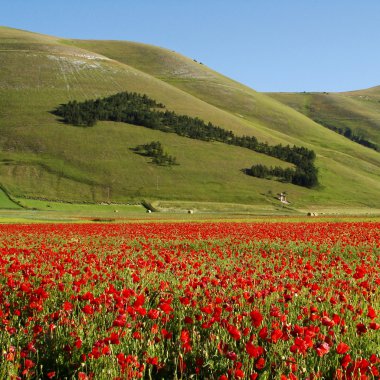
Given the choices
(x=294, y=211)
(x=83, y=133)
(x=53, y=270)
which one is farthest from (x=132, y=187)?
(x=53, y=270)

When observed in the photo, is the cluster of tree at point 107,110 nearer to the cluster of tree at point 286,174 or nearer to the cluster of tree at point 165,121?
the cluster of tree at point 165,121

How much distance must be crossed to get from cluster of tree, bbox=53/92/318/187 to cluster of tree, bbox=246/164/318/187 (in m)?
4.86

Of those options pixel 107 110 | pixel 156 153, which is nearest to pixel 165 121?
pixel 107 110

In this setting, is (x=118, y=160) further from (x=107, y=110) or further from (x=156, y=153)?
(x=107, y=110)

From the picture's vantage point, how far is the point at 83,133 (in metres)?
149

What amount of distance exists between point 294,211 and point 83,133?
70727 millimetres

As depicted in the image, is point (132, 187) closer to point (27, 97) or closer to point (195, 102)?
point (27, 97)

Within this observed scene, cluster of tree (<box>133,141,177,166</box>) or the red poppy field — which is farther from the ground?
the red poppy field

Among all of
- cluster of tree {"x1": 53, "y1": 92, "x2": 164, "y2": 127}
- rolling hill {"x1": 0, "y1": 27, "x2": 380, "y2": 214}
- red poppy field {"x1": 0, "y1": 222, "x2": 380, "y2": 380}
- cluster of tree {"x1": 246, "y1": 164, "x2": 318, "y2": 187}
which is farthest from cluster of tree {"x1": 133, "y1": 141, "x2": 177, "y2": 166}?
red poppy field {"x1": 0, "y1": 222, "x2": 380, "y2": 380}

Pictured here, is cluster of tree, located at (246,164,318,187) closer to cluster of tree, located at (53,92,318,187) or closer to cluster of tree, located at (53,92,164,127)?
cluster of tree, located at (53,92,318,187)

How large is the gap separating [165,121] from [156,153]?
24.4 meters

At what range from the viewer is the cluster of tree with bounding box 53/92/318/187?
156 meters

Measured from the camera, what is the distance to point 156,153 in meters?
143

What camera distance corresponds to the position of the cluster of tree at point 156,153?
463 ft
